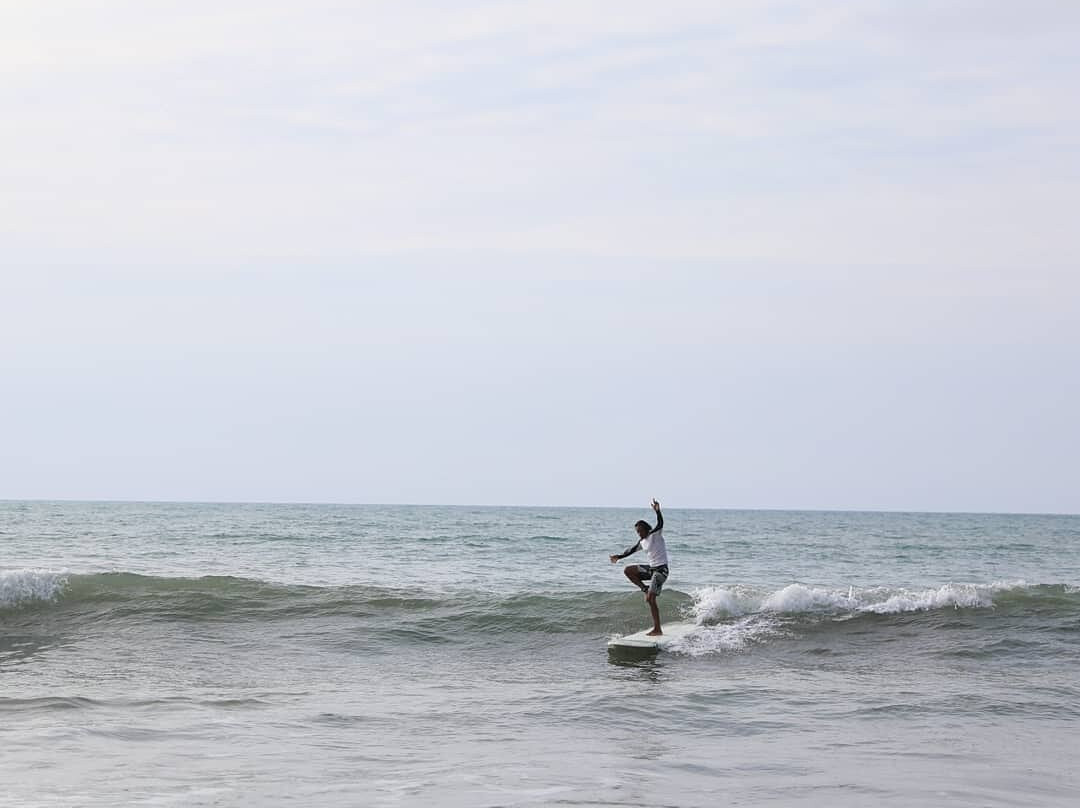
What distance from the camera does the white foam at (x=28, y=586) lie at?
19.2 meters

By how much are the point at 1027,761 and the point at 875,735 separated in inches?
55.6

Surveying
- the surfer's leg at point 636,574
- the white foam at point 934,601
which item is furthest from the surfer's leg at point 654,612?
the white foam at point 934,601

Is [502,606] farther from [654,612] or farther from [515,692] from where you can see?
[515,692]

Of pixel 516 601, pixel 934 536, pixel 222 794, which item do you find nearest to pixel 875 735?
pixel 222 794

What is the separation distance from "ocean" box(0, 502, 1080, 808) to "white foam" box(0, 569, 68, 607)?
4 cm

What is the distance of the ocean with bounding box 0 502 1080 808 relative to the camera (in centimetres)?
820

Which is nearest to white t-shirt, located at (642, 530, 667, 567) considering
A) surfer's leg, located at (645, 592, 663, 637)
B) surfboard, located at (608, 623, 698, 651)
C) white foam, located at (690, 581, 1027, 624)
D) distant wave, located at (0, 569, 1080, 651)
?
surfer's leg, located at (645, 592, 663, 637)

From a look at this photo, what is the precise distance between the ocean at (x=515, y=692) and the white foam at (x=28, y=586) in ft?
0.13

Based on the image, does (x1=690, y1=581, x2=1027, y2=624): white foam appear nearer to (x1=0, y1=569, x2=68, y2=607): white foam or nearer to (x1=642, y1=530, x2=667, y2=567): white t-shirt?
(x1=642, y1=530, x2=667, y2=567): white t-shirt

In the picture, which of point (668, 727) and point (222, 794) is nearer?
point (222, 794)

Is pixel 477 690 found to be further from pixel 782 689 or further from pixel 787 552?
pixel 787 552

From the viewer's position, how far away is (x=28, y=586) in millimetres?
19500

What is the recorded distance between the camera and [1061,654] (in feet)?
51.2

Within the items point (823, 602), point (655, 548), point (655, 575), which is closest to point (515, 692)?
point (655, 575)
